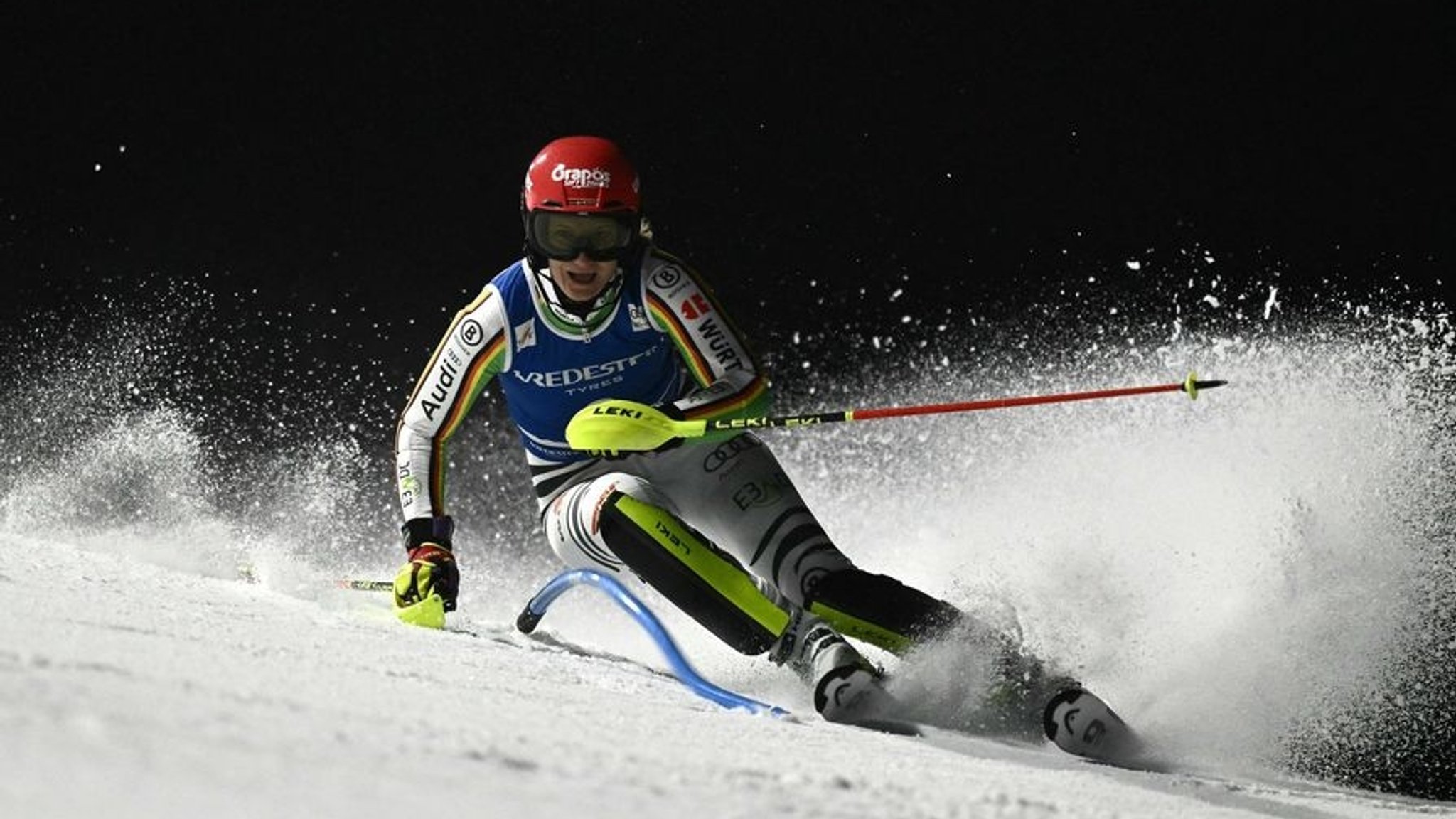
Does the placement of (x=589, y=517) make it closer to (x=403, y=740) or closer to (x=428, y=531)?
(x=428, y=531)

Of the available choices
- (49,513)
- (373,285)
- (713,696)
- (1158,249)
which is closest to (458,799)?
(713,696)

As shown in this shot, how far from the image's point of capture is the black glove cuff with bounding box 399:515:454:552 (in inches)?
→ 142

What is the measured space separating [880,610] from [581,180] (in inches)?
47.7

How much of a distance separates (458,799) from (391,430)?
524 cm

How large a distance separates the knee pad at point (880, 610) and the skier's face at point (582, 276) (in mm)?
887

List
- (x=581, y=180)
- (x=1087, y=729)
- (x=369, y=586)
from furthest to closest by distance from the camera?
(x=369, y=586) < (x=581, y=180) < (x=1087, y=729)

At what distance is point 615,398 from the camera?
375 cm

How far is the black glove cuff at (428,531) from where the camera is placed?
3.61m

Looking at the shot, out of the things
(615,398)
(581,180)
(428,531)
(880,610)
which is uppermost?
(581,180)

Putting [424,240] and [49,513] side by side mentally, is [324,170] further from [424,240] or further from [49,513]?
[49,513]

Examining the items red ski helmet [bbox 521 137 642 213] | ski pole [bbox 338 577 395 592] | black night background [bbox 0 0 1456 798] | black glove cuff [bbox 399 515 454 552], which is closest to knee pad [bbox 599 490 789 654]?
black glove cuff [bbox 399 515 454 552]

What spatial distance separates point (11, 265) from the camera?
19.8 feet

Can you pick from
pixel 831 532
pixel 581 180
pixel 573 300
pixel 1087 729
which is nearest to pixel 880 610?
pixel 1087 729

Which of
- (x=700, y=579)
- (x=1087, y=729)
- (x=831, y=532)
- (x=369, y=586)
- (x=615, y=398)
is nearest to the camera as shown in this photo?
(x=1087, y=729)
